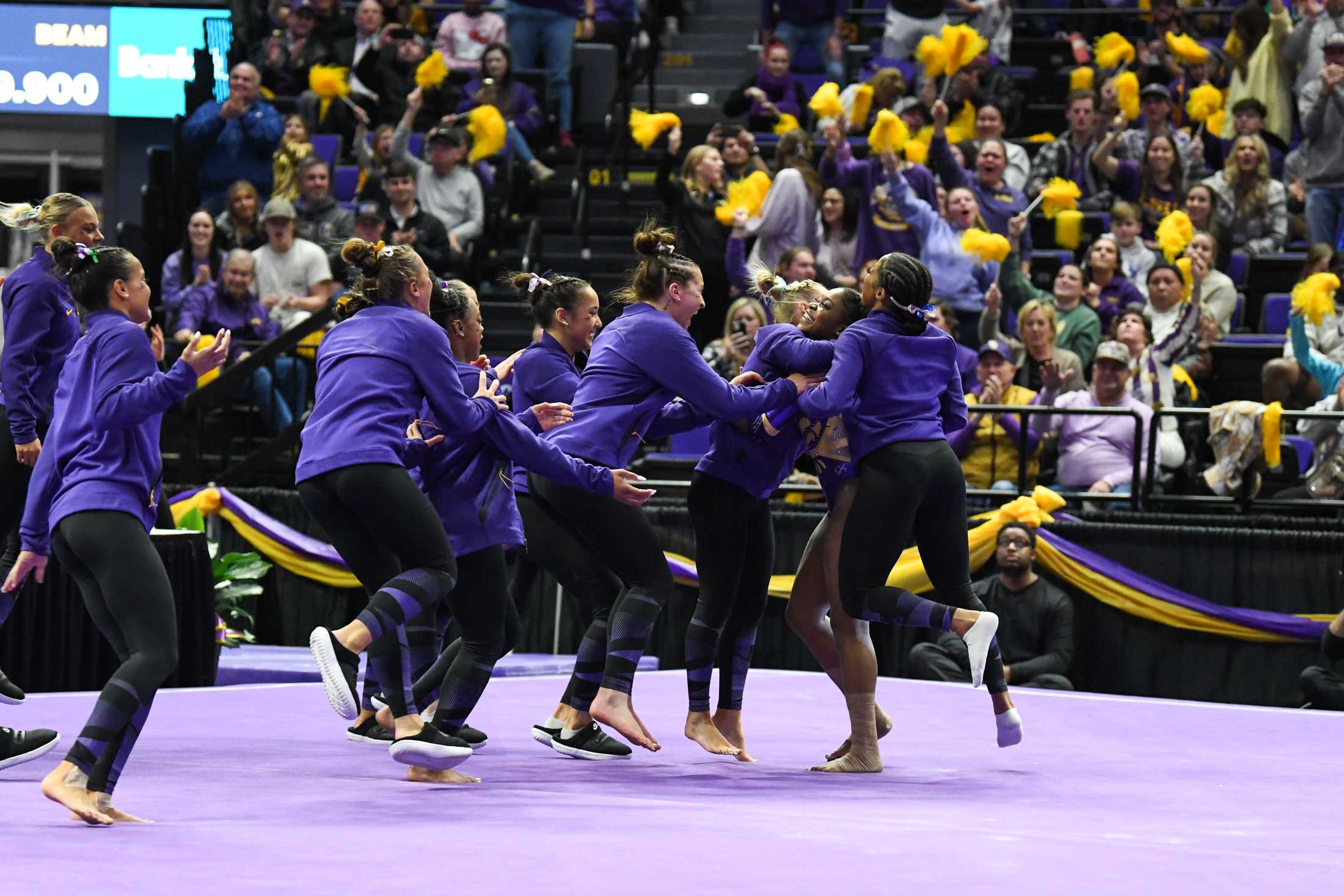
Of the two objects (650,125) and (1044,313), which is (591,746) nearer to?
(1044,313)

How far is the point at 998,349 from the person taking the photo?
1015 cm

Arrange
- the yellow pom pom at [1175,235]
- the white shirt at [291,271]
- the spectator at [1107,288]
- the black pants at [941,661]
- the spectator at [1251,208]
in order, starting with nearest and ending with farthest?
1. the black pants at [941,661]
2. the spectator at [1107,288]
3. the yellow pom pom at [1175,235]
4. the spectator at [1251,208]
5. the white shirt at [291,271]

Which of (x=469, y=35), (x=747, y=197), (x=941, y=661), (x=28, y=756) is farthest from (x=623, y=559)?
(x=469, y=35)

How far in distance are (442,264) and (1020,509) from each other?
4.49 metres

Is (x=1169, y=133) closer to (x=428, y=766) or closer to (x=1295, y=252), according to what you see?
(x=1295, y=252)

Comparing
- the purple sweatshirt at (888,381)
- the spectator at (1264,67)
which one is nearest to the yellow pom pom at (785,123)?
the spectator at (1264,67)

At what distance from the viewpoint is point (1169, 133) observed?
476 inches

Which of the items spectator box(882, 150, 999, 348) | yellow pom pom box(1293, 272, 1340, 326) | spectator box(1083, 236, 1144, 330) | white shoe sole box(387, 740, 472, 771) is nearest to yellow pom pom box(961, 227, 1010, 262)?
spectator box(882, 150, 999, 348)

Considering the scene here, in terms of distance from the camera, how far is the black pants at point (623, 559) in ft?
19.6

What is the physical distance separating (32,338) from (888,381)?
9.14 feet

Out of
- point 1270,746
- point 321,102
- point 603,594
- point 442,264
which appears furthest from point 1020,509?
point 321,102

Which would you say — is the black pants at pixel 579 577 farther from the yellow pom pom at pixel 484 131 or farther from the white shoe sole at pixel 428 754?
the yellow pom pom at pixel 484 131

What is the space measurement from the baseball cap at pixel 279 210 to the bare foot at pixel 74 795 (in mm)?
7736

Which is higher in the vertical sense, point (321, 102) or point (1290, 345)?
point (321, 102)
